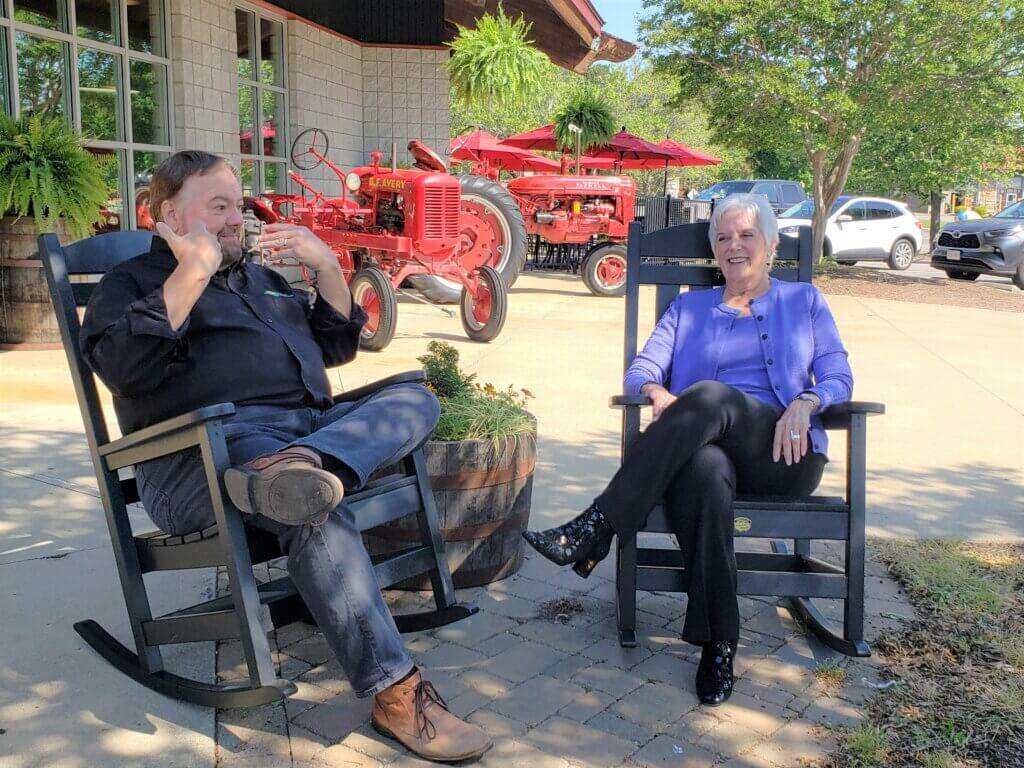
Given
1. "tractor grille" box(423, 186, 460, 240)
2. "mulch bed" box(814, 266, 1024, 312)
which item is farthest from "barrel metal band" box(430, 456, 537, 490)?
"mulch bed" box(814, 266, 1024, 312)

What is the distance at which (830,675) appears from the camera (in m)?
2.72

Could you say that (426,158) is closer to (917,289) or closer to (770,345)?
(770,345)

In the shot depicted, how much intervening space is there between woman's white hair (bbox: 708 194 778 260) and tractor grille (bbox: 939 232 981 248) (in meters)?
14.3

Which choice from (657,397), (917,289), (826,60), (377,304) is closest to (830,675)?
(657,397)

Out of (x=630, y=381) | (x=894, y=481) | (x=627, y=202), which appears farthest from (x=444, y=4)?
(x=630, y=381)

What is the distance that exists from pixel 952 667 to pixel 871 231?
17.1 m

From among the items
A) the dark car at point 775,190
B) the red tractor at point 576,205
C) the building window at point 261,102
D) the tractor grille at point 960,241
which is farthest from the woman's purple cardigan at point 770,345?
the dark car at point 775,190

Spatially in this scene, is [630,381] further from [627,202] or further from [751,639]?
[627,202]

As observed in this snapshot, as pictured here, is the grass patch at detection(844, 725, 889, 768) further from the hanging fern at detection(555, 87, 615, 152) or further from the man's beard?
the hanging fern at detection(555, 87, 615, 152)

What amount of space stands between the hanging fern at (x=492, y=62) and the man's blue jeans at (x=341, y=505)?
10278 millimetres

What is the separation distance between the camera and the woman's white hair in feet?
10.3

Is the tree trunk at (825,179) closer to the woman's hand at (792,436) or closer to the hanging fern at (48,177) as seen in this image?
the hanging fern at (48,177)

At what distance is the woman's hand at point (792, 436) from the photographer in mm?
2811

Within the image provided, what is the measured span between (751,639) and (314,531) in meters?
1.39
